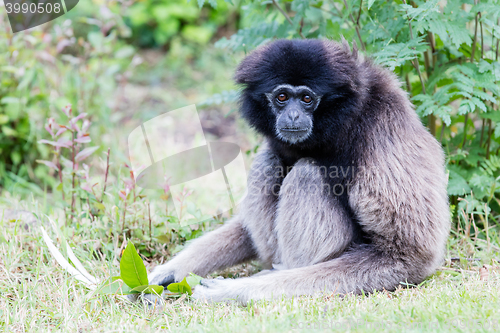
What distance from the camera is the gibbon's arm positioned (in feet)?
Result: 15.4

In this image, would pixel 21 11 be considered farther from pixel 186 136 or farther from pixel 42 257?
pixel 42 257

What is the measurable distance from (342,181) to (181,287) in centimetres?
168

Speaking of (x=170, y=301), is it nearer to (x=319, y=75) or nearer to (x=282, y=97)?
(x=282, y=97)

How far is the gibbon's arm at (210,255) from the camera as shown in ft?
15.4

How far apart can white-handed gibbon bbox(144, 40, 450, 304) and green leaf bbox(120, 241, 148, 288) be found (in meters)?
0.51

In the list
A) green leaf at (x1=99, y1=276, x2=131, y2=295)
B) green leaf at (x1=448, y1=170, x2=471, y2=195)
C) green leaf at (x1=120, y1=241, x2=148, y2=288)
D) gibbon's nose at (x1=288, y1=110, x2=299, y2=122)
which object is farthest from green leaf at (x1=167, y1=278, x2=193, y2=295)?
green leaf at (x1=448, y1=170, x2=471, y2=195)

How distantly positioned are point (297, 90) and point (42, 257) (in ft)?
9.40

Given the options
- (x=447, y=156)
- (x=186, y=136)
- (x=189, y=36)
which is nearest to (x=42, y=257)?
(x=447, y=156)

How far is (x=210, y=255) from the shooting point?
15.7 ft

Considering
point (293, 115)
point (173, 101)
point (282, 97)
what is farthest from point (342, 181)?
point (173, 101)

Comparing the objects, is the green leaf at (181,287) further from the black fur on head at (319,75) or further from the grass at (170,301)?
the black fur on head at (319,75)

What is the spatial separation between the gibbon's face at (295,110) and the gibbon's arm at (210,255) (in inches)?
48.6

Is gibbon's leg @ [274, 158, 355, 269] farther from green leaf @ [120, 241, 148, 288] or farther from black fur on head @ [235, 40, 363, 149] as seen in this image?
green leaf @ [120, 241, 148, 288]

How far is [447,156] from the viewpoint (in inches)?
209
